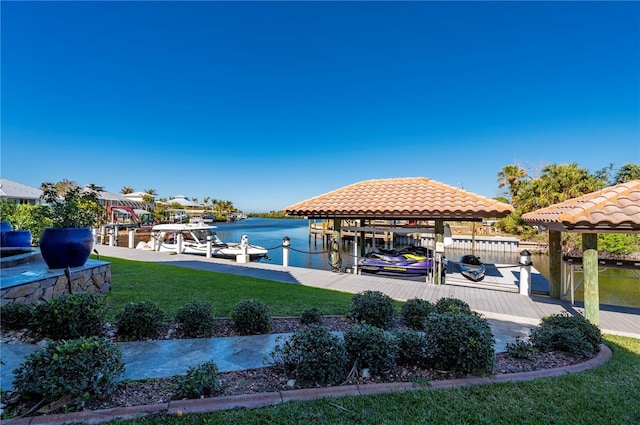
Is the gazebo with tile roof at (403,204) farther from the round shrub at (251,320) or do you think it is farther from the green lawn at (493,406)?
the round shrub at (251,320)

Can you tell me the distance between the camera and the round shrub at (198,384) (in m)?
2.46

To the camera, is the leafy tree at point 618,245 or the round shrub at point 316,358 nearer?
the round shrub at point 316,358

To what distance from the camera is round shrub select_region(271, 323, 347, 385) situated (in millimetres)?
2816

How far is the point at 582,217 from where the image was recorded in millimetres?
5320

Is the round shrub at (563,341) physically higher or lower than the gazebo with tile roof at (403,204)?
lower

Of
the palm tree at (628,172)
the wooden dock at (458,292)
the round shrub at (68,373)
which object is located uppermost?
the palm tree at (628,172)

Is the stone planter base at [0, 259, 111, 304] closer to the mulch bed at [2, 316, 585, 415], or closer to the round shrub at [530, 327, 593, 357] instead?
the mulch bed at [2, 316, 585, 415]

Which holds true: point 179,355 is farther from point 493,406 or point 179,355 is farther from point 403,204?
point 403,204

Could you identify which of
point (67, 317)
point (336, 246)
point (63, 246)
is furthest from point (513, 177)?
point (67, 317)

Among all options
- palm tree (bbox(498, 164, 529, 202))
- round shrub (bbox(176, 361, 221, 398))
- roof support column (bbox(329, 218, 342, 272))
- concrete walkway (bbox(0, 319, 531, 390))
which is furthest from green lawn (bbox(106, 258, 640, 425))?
palm tree (bbox(498, 164, 529, 202))

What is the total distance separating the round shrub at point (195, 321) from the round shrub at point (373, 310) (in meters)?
2.30

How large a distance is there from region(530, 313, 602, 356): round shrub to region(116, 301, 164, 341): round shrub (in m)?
5.26

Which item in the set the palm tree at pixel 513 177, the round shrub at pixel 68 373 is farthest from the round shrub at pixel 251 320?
the palm tree at pixel 513 177

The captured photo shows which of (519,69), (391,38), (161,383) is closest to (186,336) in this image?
(161,383)
